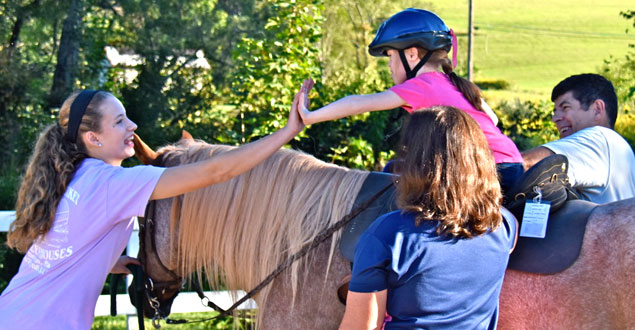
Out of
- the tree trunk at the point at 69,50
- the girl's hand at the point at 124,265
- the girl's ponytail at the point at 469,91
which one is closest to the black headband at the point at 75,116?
the girl's hand at the point at 124,265

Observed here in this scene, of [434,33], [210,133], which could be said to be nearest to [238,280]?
[434,33]

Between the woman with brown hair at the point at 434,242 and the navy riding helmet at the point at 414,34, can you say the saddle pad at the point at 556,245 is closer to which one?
the woman with brown hair at the point at 434,242

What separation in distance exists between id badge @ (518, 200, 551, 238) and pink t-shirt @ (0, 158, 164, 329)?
1478 mm

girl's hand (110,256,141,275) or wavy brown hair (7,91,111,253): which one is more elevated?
wavy brown hair (7,91,111,253)

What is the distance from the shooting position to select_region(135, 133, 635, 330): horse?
2.22m

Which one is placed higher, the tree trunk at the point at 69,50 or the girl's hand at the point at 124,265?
the tree trunk at the point at 69,50

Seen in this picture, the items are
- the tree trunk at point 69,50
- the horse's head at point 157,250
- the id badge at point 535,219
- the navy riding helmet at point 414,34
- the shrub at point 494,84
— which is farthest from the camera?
the shrub at point 494,84

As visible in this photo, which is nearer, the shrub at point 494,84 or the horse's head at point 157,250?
the horse's head at point 157,250

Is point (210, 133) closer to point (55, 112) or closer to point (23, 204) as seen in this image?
point (55, 112)

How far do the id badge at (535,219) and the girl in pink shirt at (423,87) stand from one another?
20 cm

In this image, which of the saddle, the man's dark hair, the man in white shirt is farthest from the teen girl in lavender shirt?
the man's dark hair

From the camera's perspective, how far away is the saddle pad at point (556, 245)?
2266 millimetres

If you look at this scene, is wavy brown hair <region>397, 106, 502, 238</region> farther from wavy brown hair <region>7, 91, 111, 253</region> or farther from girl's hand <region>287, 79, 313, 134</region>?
wavy brown hair <region>7, 91, 111, 253</region>

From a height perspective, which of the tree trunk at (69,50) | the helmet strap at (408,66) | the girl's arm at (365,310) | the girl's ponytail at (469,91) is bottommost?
the girl's arm at (365,310)
